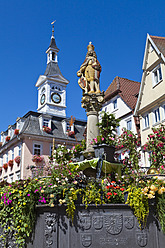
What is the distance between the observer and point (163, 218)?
607 centimetres

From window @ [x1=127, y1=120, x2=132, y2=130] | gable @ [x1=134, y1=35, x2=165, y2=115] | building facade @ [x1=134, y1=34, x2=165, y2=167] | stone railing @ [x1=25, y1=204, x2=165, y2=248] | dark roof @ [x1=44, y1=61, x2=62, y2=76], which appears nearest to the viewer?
stone railing @ [x1=25, y1=204, x2=165, y2=248]

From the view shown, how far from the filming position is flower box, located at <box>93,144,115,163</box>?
9703mm

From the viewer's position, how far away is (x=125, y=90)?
28.4m

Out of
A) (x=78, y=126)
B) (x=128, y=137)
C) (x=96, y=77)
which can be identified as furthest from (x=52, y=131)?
(x=96, y=77)

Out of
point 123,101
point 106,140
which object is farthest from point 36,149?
point 106,140

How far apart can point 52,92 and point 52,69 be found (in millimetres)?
5359

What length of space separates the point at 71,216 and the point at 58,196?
1.65ft

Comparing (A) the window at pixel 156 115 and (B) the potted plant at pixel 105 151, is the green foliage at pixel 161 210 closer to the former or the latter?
(B) the potted plant at pixel 105 151

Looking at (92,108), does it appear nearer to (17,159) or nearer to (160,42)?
(160,42)

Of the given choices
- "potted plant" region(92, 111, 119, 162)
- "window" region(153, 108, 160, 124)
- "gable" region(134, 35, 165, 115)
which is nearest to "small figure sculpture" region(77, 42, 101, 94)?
"potted plant" region(92, 111, 119, 162)

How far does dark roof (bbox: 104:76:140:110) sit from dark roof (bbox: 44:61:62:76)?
28.9 metres

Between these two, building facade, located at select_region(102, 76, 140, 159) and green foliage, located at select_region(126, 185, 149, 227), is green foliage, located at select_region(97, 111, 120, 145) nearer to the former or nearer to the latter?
green foliage, located at select_region(126, 185, 149, 227)

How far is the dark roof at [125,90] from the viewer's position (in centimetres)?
2724

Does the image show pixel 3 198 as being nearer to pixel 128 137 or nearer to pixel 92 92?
pixel 92 92
